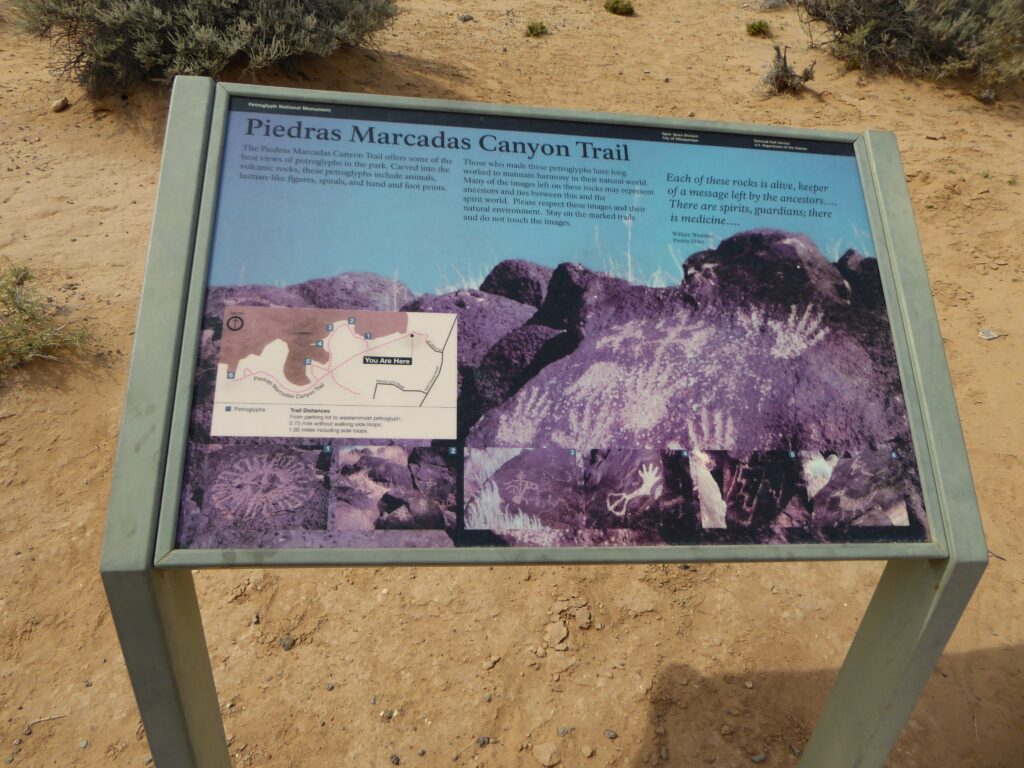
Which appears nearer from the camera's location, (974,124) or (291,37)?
(291,37)

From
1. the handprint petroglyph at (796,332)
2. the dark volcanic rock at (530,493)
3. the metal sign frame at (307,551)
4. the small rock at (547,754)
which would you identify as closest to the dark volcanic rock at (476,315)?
the dark volcanic rock at (530,493)

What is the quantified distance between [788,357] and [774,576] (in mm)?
2125

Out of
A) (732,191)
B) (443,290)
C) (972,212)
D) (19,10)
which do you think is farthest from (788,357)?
(19,10)

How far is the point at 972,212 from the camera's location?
550 centimetres

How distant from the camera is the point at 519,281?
1.58m

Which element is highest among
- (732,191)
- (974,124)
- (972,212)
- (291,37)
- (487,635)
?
(291,37)

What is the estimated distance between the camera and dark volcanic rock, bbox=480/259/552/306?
5.13 feet

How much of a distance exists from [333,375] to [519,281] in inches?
19.2

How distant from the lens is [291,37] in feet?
19.8

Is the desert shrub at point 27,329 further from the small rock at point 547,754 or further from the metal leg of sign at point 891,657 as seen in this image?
the metal leg of sign at point 891,657

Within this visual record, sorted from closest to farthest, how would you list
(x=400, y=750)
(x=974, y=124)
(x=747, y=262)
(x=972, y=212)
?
(x=747, y=262) → (x=400, y=750) → (x=972, y=212) → (x=974, y=124)

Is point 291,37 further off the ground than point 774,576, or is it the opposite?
point 291,37

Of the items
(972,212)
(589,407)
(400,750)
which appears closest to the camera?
(589,407)

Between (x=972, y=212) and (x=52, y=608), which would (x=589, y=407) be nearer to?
(x=52, y=608)
